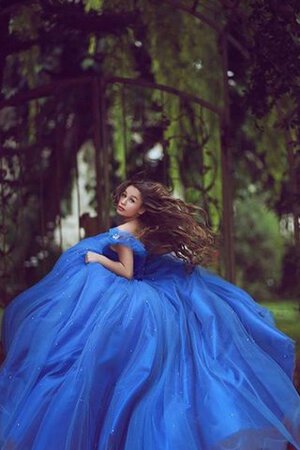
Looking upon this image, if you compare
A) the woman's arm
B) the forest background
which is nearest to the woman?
the woman's arm

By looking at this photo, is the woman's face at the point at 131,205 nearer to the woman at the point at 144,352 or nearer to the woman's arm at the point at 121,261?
the woman at the point at 144,352

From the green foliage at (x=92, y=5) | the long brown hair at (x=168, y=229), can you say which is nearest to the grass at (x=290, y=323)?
the long brown hair at (x=168, y=229)

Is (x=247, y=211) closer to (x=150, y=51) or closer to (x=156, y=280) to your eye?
(x=150, y=51)

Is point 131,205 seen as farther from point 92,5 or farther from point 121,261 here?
point 92,5

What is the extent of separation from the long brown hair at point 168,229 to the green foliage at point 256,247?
313 inches

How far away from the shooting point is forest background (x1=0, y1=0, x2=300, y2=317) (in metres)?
5.59

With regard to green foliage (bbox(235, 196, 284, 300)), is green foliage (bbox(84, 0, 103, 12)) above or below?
above

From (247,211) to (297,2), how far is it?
294 inches

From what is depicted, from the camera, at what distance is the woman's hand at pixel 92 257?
3650mm

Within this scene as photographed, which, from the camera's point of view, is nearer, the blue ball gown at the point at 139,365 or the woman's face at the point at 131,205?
the blue ball gown at the point at 139,365

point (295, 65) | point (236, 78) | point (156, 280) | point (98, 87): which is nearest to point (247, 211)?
point (236, 78)

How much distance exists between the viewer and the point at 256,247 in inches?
472

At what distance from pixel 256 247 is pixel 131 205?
8.36 m

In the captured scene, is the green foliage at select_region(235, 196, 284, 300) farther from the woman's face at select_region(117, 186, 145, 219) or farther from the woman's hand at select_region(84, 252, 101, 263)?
the woman's hand at select_region(84, 252, 101, 263)
